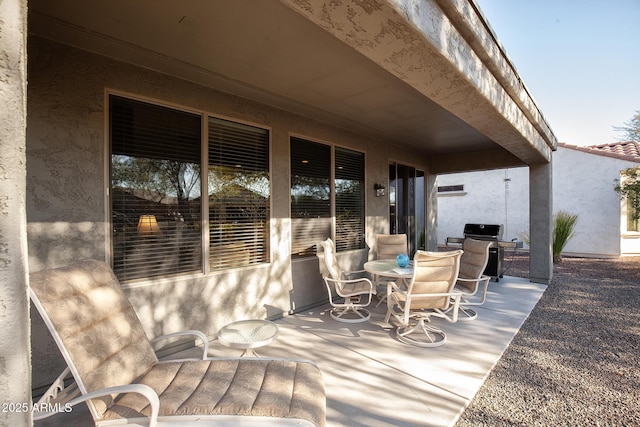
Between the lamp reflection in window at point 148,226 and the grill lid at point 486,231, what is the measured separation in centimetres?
691

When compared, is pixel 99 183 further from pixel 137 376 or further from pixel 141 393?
pixel 141 393

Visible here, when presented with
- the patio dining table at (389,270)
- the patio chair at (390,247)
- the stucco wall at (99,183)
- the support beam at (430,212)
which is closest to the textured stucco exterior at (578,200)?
the support beam at (430,212)

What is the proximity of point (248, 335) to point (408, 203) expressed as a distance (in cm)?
602

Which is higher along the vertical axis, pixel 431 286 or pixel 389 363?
pixel 431 286

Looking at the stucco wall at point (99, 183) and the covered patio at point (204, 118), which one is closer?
the covered patio at point (204, 118)

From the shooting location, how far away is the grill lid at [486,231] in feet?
23.3

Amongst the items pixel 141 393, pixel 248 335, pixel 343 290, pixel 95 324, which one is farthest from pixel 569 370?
pixel 95 324

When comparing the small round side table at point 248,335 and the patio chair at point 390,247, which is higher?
the patio chair at point 390,247

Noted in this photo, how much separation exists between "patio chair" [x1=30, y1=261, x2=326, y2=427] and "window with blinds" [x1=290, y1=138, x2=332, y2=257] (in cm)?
271

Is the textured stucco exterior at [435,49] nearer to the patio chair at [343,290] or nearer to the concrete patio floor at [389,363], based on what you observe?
the patio chair at [343,290]

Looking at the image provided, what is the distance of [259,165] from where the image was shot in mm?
4176

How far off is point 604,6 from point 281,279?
7.25 meters

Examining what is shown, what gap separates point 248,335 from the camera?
250cm

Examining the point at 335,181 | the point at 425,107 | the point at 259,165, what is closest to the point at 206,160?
the point at 259,165
